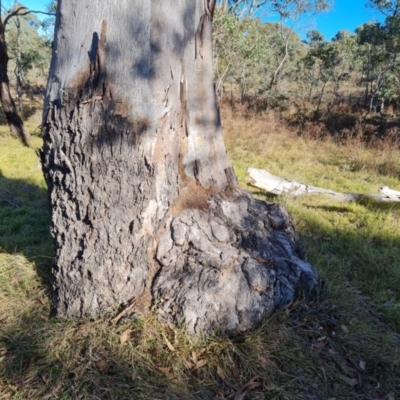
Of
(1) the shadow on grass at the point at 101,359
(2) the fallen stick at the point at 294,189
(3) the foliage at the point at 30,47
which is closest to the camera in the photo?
(1) the shadow on grass at the point at 101,359

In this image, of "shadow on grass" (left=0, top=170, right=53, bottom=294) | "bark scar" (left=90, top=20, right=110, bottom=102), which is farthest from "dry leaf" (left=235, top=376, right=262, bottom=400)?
"bark scar" (left=90, top=20, right=110, bottom=102)

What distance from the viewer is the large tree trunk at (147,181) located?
160 centimetres

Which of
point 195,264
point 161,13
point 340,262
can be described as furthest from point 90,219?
point 340,262

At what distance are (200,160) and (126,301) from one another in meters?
0.97

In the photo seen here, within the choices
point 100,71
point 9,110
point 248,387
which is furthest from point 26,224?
point 9,110

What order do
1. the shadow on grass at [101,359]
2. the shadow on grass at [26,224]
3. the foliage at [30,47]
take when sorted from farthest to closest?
the foliage at [30,47]
the shadow on grass at [26,224]
the shadow on grass at [101,359]

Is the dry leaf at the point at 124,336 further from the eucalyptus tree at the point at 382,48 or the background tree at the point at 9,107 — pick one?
the eucalyptus tree at the point at 382,48

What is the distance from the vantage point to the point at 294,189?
5.12 metres

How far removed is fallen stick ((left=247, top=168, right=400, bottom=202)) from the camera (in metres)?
4.97

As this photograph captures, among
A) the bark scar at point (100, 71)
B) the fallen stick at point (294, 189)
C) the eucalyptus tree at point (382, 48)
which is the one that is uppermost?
the eucalyptus tree at point (382, 48)

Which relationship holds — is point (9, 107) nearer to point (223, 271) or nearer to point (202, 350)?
point (223, 271)

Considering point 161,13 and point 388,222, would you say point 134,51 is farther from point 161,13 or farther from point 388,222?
point 388,222

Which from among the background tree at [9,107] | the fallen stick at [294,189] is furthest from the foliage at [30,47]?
the fallen stick at [294,189]

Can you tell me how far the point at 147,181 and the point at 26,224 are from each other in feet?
8.12
